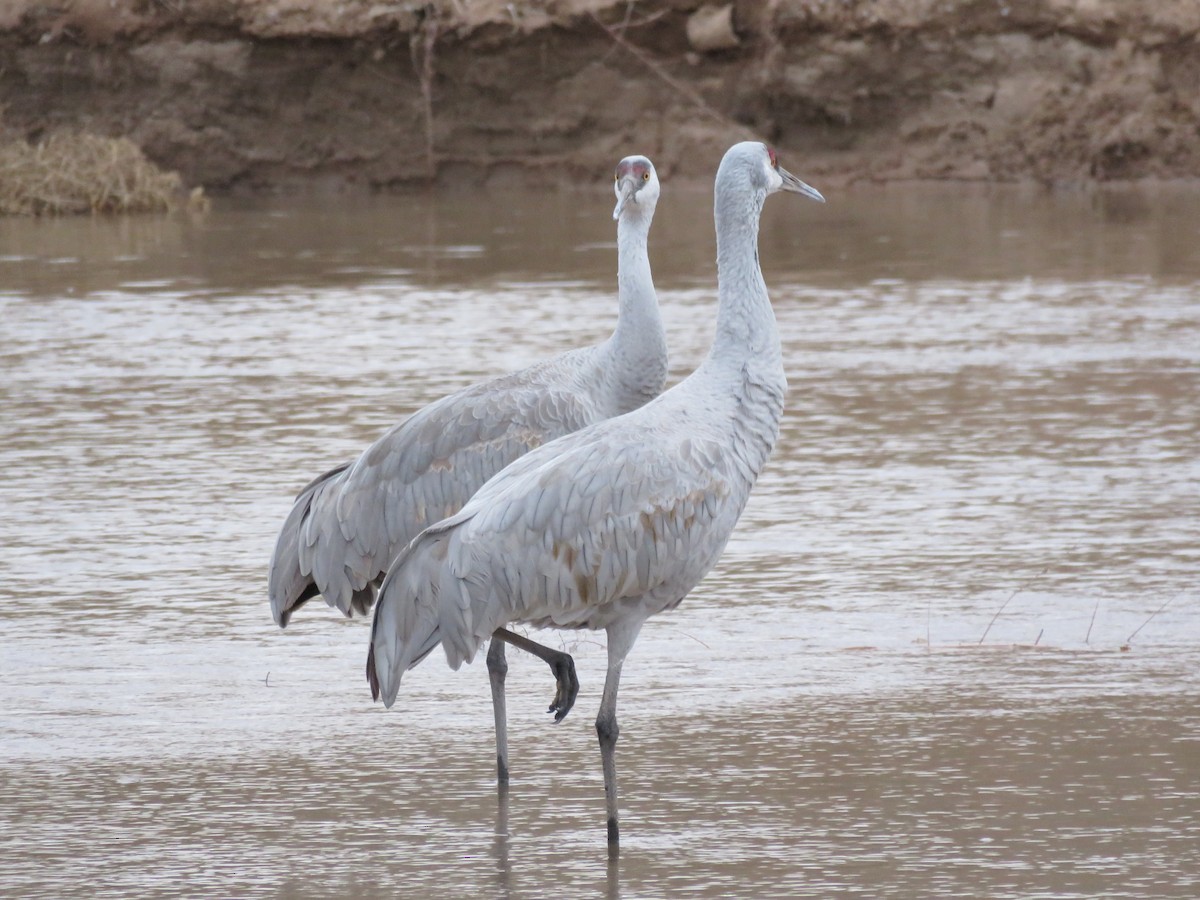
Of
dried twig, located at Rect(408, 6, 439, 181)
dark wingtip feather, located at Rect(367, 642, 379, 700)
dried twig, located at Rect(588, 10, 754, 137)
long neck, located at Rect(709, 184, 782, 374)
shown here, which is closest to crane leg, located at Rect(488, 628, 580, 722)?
dark wingtip feather, located at Rect(367, 642, 379, 700)

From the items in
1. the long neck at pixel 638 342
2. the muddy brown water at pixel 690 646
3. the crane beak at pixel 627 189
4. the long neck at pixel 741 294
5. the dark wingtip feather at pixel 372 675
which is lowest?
the muddy brown water at pixel 690 646

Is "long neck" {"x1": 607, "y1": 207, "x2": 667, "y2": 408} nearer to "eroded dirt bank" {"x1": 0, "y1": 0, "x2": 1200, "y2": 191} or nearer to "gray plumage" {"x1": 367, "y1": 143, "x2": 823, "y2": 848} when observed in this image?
"gray plumage" {"x1": 367, "y1": 143, "x2": 823, "y2": 848}

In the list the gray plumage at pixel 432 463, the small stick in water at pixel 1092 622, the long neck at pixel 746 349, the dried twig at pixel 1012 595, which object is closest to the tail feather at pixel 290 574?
the gray plumage at pixel 432 463

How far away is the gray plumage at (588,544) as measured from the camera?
493 cm

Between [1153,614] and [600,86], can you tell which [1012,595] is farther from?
[600,86]

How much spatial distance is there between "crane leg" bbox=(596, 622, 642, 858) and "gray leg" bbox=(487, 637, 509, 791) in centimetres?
34

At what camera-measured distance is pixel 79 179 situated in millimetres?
21109

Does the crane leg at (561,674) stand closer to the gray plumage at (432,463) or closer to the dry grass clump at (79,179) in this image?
the gray plumage at (432,463)

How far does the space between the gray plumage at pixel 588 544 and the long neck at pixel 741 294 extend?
180mm

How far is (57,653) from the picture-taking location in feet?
21.3

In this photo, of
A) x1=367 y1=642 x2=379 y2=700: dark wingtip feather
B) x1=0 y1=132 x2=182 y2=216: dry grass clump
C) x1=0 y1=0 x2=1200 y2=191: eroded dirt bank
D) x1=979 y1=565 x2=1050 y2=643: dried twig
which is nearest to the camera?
x1=367 y1=642 x2=379 y2=700: dark wingtip feather

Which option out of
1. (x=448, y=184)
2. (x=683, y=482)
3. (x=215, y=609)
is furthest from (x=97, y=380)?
(x=448, y=184)

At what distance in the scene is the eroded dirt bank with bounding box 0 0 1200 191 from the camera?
73.8 ft

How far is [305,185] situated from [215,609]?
58.2 feet
